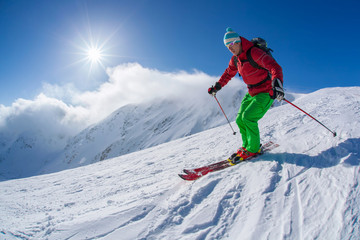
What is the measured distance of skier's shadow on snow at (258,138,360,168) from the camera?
2.85m

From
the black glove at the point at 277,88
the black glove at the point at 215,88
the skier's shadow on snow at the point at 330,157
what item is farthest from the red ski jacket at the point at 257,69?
the skier's shadow on snow at the point at 330,157

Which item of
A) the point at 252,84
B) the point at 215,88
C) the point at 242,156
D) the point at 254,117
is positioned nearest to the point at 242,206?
the point at 242,156

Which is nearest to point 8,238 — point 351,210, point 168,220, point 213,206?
point 168,220

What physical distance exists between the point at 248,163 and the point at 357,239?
6.52ft

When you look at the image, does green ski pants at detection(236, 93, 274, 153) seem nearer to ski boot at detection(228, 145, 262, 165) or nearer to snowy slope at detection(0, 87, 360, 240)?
Result: ski boot at detection(228, 145, 262, 165)

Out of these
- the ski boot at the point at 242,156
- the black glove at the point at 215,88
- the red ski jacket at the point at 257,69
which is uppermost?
the black glove at the point at 215,88

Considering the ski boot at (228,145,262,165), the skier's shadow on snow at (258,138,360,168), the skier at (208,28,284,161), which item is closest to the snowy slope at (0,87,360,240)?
the skier's shadow on snow at (258,138,360,168)

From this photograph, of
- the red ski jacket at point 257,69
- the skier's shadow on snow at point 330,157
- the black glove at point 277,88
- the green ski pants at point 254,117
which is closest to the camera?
the skier's shadow on snow at point 330,157

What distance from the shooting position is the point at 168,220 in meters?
2.37

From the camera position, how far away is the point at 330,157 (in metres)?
3.07

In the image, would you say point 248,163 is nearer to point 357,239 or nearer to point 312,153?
point 312,153

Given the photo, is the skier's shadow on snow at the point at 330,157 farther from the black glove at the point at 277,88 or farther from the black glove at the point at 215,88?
the black glove at the point at 215,88

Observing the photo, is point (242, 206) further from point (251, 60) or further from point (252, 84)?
point (251, 60)

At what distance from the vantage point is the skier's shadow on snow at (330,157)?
285 cm
